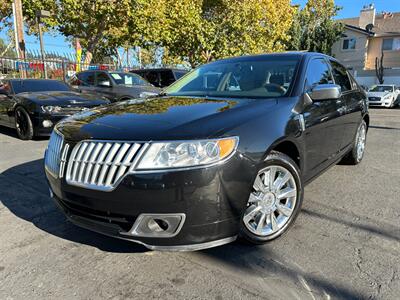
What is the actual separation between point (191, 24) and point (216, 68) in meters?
16.4

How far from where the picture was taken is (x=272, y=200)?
284 centimetres

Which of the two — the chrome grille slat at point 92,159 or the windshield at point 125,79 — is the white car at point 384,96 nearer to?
the windshield at point 125,79

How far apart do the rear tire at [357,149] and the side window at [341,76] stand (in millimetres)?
764

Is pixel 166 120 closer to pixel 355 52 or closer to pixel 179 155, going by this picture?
pixel 179 155

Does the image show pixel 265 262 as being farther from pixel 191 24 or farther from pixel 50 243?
pixel 191 24

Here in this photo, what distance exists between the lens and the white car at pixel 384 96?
2047 centimetres

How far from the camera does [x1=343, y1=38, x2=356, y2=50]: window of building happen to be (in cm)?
3732

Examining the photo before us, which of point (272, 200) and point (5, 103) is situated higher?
point (5, 103)

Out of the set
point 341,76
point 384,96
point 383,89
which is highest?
point 341,76

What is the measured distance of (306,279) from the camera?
93.3 inches

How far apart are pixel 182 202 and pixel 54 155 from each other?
1.29 meters

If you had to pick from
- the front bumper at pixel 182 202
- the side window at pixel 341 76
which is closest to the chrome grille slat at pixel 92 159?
the front bumper at pixel 182 202

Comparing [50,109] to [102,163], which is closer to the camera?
[102,163]

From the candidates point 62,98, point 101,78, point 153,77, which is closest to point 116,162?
point 62,98
